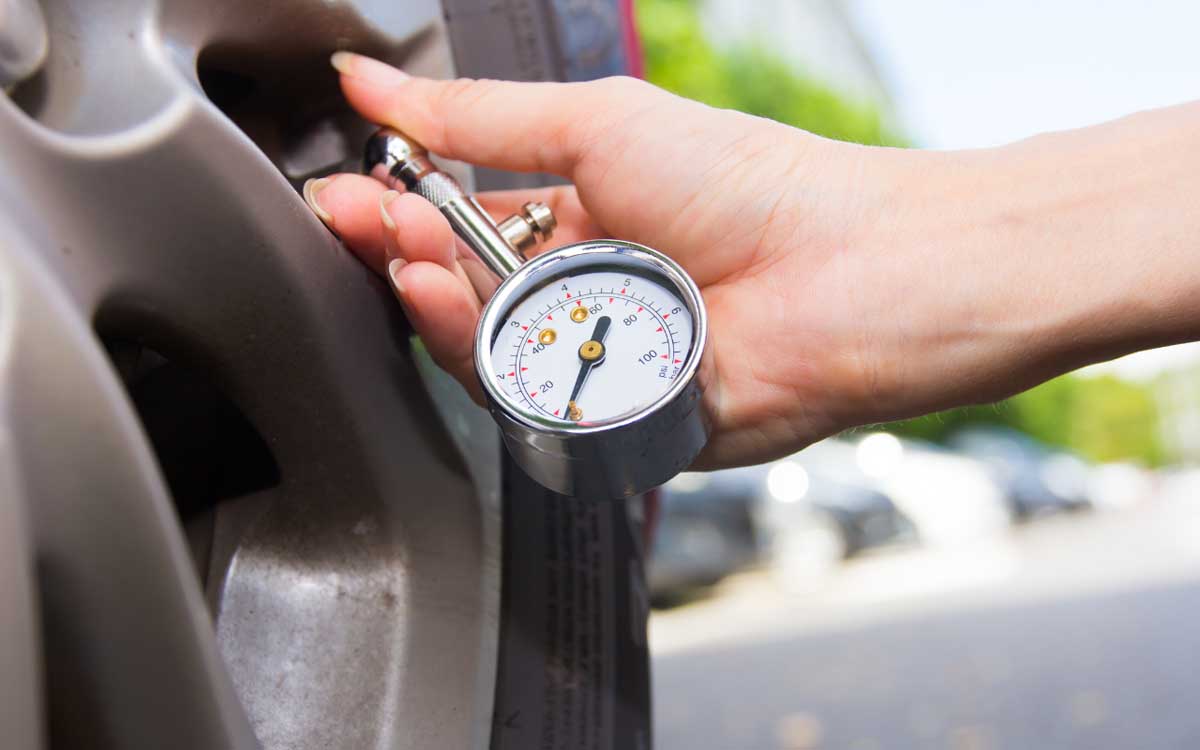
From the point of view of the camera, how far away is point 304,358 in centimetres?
92

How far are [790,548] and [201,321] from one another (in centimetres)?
691

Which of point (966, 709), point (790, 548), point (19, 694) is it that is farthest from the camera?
point (790, 548)

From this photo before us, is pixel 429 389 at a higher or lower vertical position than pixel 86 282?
lower

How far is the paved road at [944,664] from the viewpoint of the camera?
2.98 metres

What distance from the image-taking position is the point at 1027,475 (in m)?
16.0

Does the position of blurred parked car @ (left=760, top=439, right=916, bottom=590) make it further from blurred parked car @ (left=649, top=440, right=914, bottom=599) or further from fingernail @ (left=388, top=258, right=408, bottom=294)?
fingernail @ (left=388, top=258, right=408, bottom=294)

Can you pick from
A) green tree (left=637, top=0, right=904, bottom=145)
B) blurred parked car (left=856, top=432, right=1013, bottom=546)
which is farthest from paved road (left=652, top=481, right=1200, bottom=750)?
green tree (left=637, top=0, right=904, bottom=145)

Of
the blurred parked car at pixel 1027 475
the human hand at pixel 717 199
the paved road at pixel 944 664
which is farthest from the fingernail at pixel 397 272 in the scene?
the blurred parked car at pixel 1027 475

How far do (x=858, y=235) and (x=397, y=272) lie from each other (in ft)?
1.81

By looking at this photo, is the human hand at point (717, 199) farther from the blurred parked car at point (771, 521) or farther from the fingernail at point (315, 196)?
the blurred parked car at point (771, 521)

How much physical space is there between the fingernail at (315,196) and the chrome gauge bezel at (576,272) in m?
0.18

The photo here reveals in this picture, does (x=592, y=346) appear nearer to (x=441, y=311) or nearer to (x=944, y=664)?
(x=441, y=311)

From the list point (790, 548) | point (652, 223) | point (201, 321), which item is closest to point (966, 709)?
point (652, 223)

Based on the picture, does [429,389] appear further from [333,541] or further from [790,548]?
[790,548]
